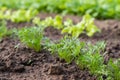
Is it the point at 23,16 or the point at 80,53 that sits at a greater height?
the point at 23,16

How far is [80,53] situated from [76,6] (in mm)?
3245

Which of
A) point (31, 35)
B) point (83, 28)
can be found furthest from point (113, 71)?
point (83, 28)

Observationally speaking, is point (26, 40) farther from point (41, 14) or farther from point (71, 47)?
point (41, 14)

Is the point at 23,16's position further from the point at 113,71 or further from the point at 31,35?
the point at 113,71

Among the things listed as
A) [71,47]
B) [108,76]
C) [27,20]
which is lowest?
[108,76]

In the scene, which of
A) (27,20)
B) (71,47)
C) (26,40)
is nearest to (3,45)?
(26,40)

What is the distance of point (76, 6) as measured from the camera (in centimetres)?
635

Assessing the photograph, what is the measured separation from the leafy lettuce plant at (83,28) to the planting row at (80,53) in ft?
2.96

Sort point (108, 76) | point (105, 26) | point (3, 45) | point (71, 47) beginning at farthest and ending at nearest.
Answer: point (105, 26), point (3, 45), point (71, 47), point (108, 76)

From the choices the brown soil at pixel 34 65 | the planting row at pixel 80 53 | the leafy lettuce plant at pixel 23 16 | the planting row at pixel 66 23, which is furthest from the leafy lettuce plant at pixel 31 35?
the leafy lettuce plant at pixel 23 16

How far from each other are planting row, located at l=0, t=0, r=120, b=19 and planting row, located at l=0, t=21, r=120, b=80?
257 cm

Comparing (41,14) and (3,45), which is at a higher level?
(41,14)

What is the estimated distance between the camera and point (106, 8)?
602cm

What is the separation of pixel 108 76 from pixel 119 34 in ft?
6.70
